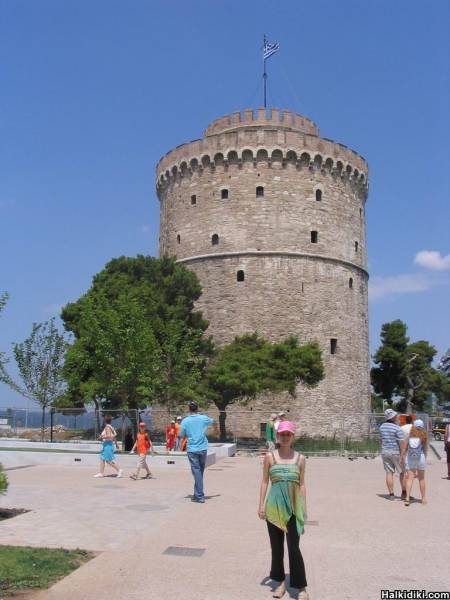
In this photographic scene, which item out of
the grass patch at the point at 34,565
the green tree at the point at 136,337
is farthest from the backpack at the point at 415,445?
the green tree at the point at 136,337

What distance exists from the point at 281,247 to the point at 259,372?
8.56 m

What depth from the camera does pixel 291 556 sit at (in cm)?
481

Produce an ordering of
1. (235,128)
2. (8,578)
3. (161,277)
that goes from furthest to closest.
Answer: (235,128)
(161,277)
(8,578)

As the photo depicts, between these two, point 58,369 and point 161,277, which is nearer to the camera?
point 58,369

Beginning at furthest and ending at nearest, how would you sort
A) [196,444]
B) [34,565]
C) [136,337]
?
1. [136,337]
2. [196,444]
3. [34,565]

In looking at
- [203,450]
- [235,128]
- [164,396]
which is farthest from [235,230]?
A: [203,450]

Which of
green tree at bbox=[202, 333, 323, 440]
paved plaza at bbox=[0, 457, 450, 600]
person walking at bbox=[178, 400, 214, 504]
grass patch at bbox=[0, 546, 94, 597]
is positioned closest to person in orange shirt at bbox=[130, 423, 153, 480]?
paved plaza at bbox=[0, 457, 450, 600]

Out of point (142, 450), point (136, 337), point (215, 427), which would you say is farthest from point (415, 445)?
point (215, 427)

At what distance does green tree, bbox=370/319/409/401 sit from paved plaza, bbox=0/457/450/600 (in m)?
28.4

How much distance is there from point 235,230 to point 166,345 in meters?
9.50

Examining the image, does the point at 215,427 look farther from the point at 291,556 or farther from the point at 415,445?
the point at 291,556

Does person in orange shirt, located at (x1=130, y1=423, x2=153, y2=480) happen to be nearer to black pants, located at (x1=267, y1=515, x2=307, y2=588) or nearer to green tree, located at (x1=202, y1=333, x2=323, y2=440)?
black pants, located at (x1=267, y1=515, x2=307, y2=588)

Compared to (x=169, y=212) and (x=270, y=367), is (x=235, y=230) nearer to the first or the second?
(x=169, y=212)

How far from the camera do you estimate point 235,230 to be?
31.3 metres
